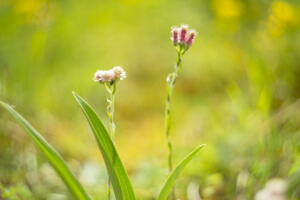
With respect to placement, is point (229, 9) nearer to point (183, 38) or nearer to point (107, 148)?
point (183, 38)

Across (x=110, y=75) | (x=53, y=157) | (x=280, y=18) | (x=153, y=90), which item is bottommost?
(x=53, y=157)

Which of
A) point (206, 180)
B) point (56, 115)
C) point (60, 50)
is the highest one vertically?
point (60, 50)

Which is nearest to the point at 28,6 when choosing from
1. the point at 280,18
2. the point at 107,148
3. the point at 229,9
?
the point at 229,9

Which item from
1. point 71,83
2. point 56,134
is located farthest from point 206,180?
point 71,83

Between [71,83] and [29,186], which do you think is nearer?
[29,186]

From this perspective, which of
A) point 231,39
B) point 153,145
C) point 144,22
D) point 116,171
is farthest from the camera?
point 144,22

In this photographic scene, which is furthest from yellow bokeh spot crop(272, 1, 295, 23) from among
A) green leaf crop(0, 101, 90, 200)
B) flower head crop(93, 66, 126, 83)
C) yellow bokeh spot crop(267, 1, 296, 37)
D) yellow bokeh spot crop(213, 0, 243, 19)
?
green leaf crop(0, 101, 90, 200)

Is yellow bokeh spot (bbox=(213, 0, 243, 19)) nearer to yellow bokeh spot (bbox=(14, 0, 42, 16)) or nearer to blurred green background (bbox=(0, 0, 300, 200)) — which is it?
blurred green background (bbox=(0, 0, 300, 200))

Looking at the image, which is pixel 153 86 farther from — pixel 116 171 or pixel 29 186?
pixel 116 171
